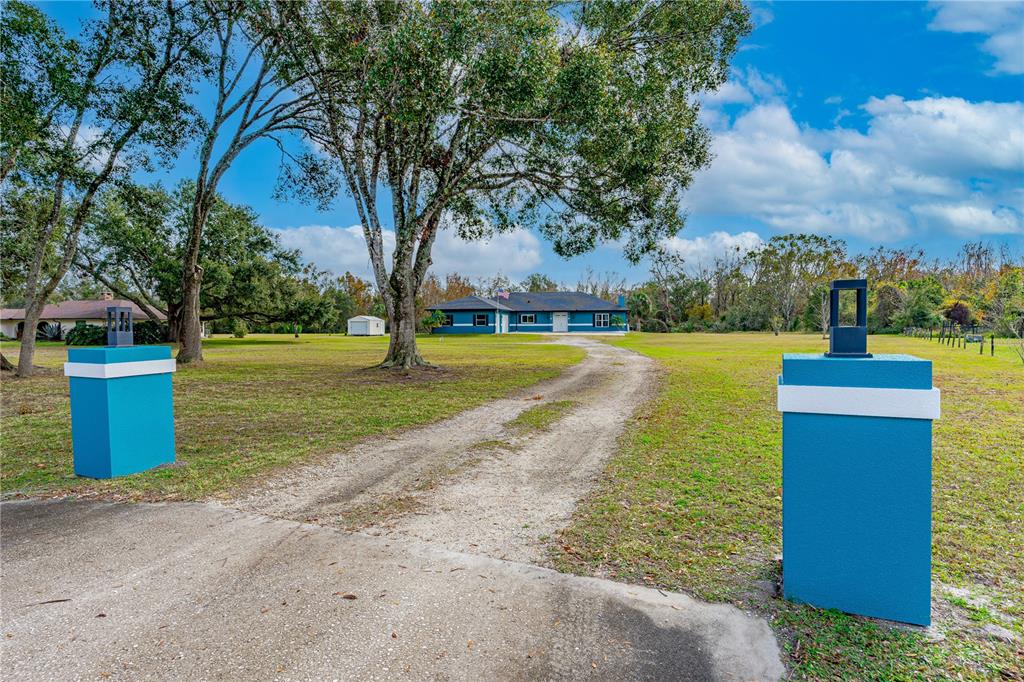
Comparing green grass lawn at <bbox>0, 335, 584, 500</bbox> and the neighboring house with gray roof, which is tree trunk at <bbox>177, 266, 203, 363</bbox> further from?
the neighboring house with gray roof

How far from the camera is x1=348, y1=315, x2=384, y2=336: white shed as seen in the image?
4888cm

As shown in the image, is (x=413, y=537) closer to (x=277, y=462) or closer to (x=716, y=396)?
(x=277, y=462)

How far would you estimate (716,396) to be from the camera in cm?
1012

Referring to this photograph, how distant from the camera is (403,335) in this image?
1449cm

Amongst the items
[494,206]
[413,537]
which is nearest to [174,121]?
[494,206]

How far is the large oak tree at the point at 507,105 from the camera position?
33.2ft

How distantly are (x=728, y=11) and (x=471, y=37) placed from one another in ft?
21.7

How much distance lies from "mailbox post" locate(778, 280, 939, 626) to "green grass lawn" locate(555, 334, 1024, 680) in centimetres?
15

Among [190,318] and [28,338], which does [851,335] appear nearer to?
[28,338]

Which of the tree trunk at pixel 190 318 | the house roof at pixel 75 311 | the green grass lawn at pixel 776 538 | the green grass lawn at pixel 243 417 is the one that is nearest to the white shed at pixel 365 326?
the house roof at pixel 75 311

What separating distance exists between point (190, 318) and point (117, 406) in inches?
534

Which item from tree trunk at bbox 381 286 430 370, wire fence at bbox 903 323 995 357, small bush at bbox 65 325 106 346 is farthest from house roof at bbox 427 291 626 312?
tree trunk at bbox 381 286 430 370

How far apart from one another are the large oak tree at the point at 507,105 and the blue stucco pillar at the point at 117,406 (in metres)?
7.22

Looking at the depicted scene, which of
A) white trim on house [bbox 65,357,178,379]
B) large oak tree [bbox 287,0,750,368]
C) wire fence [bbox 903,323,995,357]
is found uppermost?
large oak tree [bbox 287,0,750,368]
